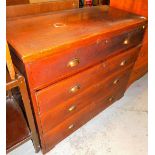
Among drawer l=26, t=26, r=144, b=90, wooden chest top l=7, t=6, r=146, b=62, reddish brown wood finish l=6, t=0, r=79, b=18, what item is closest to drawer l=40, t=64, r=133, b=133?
drawer l=26, t=26, r=144, b=90

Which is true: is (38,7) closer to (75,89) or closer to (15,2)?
(15,2)

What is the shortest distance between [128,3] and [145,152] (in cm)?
123

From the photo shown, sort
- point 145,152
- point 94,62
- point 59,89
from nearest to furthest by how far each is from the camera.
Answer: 1. point 59,89
2. point 94,62
3. point 145,152

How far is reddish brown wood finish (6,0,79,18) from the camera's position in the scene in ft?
3.84

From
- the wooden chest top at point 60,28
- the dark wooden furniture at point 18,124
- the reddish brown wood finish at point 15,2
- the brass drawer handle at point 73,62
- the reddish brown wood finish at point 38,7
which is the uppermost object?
the reddish brown wood finish at point 15,2

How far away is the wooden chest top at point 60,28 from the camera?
0.74m

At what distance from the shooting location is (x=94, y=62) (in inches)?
41.1

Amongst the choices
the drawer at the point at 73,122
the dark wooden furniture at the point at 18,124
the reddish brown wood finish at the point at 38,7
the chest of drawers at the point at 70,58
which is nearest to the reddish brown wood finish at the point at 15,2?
the reddish brown wood finish at the point at 38,7

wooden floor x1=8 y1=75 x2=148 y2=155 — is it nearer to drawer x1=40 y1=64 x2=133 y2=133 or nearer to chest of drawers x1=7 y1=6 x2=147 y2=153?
chest of drawers x1=7 y1=6 x2=147 y2=153

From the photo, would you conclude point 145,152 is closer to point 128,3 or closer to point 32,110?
point 32,110

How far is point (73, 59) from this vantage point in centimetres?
89

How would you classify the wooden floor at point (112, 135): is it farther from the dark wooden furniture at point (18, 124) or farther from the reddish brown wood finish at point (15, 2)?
the reddish brown wood finish at point (15, 2)

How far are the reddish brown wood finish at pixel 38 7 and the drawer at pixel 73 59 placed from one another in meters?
0.56
